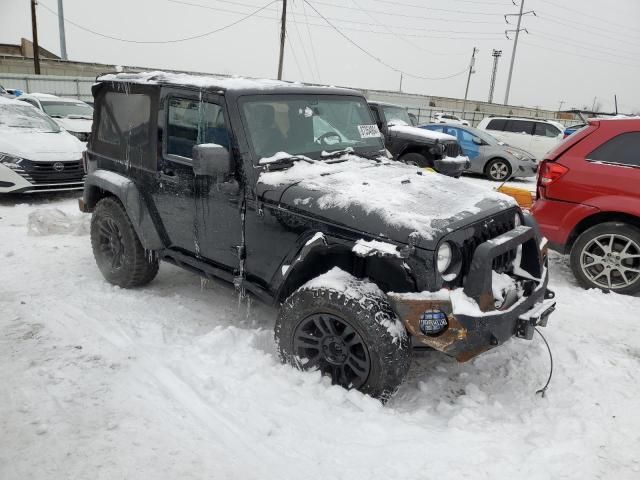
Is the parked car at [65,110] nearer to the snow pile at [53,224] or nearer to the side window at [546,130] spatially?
the snow pile at [53,224]

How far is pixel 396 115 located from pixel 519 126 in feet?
17.9

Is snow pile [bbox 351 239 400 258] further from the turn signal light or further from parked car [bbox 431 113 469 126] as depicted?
parked car [bbox 431 113 469 126]

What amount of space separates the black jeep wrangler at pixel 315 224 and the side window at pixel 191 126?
0.04ft

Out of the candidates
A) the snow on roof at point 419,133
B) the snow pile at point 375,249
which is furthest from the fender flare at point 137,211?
the snow on roof at point 419,133

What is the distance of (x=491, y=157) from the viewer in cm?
1304

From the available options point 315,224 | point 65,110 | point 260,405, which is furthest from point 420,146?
point 65,110

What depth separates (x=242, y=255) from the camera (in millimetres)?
3645

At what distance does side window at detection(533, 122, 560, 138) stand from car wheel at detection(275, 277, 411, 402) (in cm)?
1495

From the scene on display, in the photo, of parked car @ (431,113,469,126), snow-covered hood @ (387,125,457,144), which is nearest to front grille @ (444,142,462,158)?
snow-covered hood @ (387,125,457,144)

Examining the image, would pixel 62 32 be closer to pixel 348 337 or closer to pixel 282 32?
pixel 282 32

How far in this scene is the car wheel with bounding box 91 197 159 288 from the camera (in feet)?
14.7

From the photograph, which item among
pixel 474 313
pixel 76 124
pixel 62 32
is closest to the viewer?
pixel 474 313

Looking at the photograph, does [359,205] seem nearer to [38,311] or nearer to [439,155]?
[38,311]

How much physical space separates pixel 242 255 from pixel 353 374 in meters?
1.20
